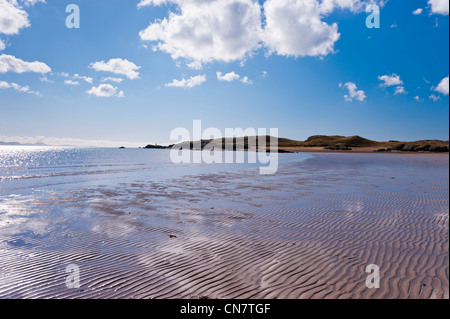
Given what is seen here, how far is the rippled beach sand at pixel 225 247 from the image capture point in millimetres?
4922

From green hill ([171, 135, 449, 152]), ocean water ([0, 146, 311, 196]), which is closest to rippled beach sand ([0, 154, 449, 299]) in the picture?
ocean water ([0, 146, 311, 196])

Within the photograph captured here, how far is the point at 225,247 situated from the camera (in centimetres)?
701

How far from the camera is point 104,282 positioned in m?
5.14

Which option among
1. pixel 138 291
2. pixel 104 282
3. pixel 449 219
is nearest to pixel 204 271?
pixel 138 291

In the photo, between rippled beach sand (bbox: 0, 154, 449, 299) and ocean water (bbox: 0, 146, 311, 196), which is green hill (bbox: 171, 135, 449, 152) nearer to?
ocean water (bbox: 0, 146, 311, 196)

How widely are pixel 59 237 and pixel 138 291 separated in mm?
4582

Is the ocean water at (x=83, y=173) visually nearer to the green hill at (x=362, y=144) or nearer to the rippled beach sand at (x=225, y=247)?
the rippled beach sand at (x=225, y=247)

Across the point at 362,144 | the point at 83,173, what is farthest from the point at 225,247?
the point at 362,144

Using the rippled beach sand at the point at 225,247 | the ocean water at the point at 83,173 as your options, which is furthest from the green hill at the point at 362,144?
the rippled beach sand at the point at 225,247

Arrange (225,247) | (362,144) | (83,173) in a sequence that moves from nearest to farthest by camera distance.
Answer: (225,247) < (83,173) < (362,144)

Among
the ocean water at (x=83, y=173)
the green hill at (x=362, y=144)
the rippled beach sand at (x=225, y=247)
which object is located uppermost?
the green hill at (x=362, y=144)

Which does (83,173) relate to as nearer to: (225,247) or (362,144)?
(225,247)

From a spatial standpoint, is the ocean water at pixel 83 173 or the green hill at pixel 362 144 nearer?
the ocean water at pixel 83 173
